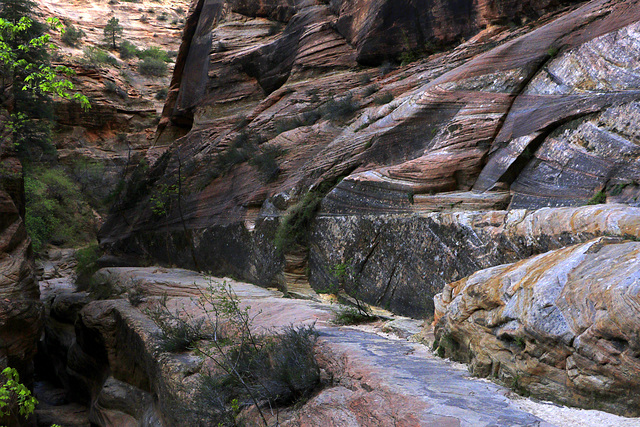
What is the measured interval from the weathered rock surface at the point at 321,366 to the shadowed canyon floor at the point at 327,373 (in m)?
0.01

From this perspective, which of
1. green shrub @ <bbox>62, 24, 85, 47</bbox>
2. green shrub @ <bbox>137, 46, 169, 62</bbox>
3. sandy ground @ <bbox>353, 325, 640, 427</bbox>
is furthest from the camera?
green shrub @ <bbox>137, 46, 169, 62</bbox>

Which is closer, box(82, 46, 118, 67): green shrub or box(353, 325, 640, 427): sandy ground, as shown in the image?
box(353, 325, 640, 427): sandy ground

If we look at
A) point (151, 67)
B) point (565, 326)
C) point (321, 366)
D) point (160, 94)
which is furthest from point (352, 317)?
point (151, 67)

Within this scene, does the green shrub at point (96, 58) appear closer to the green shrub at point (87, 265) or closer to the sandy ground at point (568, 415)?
the green shrub at point (87, 265)

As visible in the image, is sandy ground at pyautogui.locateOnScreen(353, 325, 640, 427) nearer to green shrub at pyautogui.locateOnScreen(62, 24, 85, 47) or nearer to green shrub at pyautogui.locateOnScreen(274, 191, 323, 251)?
green shrub at pyautogui.locateOnScreen(274, 191, 323, 251)

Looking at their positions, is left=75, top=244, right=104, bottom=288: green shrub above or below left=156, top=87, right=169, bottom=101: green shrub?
below

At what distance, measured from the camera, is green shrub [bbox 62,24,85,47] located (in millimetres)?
35800

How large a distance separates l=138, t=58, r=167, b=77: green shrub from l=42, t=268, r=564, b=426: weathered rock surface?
29668mm

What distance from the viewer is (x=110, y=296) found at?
1303 centimetres

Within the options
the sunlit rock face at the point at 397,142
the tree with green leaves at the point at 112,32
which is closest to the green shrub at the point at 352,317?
the sunlit rock face at the point at 397,142

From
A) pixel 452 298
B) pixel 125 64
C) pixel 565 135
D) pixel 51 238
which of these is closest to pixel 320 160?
pixel 565 135

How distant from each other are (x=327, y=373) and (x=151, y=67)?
129ft

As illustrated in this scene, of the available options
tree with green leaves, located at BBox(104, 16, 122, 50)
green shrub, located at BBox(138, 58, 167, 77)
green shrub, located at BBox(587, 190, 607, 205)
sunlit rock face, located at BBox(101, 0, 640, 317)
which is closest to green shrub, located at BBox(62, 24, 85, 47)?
tree with green leaves, located at BBox(104, 16, 122, 50)

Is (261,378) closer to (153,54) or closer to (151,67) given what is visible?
(151,67)
